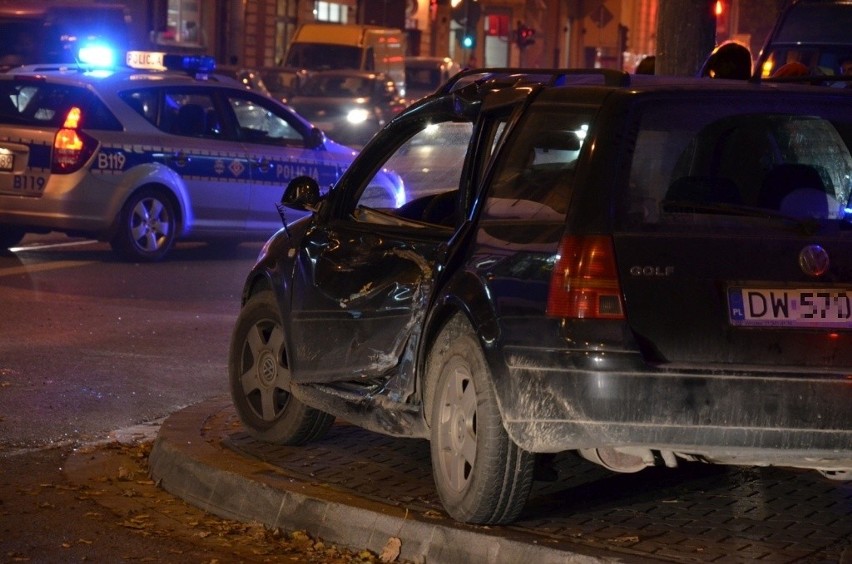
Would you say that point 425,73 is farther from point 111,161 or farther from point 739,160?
point 739,160

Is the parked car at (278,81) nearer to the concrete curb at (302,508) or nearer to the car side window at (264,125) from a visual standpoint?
the car side window at (264,125)

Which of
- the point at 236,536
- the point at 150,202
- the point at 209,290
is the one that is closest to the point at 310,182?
the point at 236,536

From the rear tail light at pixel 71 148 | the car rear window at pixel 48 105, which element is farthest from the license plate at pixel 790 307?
the car rear window at pixel 48 105

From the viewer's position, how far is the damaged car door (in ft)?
19.8

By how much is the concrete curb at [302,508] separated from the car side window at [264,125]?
8.08m

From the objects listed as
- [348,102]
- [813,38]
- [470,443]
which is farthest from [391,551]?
[348,102]

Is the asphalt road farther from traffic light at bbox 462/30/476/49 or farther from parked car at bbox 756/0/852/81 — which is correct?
traffic light at bbox 462/30/476/49

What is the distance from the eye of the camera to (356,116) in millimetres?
31672

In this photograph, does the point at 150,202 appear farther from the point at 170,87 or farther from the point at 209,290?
the point at 209,290

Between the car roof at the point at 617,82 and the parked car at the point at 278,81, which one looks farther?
the parked car at the point at 278,81

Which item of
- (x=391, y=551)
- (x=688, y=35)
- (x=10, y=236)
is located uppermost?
(x=688, y=35)

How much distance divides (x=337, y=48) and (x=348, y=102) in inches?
292

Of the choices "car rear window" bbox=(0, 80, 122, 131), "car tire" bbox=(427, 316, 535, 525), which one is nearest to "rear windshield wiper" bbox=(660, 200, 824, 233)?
"car tire" bbox=(427, 316, 535, 525)

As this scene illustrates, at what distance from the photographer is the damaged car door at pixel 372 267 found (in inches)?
238
